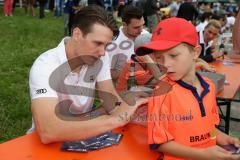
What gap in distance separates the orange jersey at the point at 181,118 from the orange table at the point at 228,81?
147cm

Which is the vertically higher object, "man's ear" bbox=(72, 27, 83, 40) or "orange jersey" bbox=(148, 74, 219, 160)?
"man's ear" bbox=(72, 27, 83, 40)

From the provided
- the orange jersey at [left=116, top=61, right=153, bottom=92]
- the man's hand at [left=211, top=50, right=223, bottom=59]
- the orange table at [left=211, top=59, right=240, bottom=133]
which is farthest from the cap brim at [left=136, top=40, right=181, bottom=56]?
the man's hand at [left=211, top=50, right=223, bottom=59]

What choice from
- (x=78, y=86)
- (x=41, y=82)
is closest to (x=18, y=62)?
(x=78, y=86)

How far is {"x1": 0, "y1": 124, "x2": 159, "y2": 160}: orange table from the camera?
1862 millimetres

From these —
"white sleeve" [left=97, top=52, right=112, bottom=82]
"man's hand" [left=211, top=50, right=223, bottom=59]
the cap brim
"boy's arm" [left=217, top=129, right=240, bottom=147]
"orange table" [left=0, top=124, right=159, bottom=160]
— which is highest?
the cap brim

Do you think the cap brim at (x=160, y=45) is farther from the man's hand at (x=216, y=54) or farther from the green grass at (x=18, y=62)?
the man's hand at (x=216, y=54)

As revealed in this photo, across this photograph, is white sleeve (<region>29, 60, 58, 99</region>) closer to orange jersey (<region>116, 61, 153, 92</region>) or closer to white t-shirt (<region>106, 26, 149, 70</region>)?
orange jersey (<region>116, 61, 153, 92</region>)

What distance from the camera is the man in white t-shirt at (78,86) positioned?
1.98m

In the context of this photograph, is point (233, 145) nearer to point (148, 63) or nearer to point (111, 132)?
point (111, 132)

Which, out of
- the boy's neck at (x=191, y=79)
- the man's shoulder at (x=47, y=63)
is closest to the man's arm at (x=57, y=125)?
the man's shoulder at (x=47, y=63)

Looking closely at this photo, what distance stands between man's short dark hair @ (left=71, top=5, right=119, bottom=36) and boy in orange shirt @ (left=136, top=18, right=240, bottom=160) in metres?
0.46

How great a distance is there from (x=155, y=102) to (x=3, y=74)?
207 inches

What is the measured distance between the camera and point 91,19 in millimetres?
2377

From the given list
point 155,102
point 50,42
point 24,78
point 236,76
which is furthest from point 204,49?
point 50,42
